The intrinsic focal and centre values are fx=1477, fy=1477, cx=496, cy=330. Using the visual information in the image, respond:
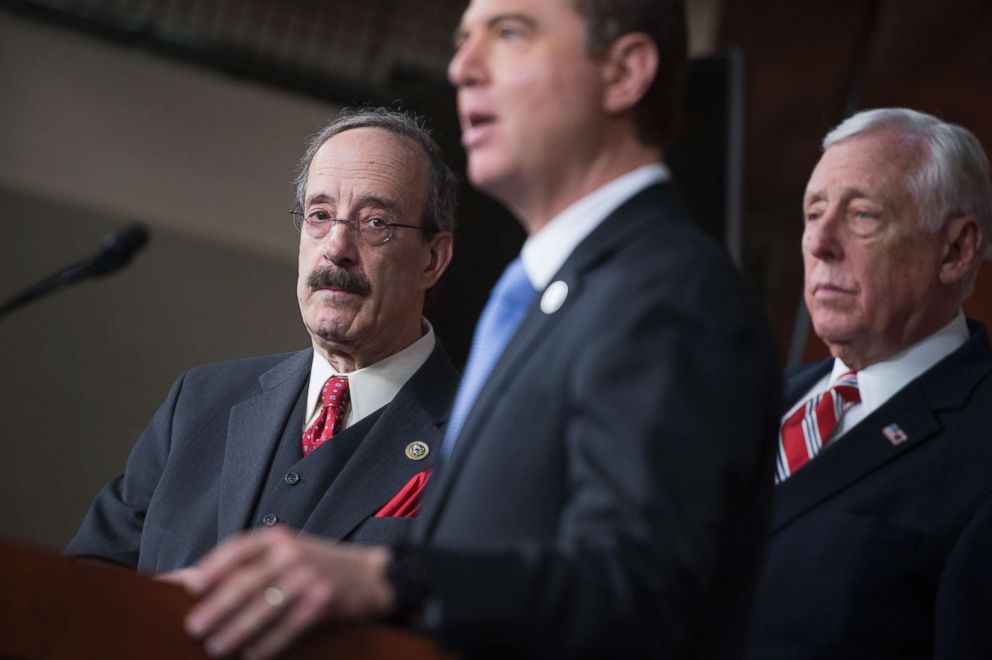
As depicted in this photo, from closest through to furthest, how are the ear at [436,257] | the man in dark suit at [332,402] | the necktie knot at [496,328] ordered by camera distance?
the necktie knot at [496,328] < the man in dark suit at [332,402] < the ear at [436,257]

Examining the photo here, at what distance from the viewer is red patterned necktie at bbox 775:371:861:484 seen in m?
2.29

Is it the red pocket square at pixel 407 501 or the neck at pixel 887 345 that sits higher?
the neck at pixel 887 345

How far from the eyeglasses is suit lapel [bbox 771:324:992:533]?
2.45 feet

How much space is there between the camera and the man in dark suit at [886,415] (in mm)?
2043

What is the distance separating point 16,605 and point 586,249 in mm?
560

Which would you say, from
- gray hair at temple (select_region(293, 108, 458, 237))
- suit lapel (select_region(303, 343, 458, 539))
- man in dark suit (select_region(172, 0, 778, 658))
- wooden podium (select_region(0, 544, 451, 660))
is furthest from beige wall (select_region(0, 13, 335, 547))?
wooden podium (select_region(0, 544, 451, 660))

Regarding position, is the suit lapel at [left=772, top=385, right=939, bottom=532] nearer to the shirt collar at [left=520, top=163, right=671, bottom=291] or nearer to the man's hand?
the shirt collar at [left=520, top=163, right=671, bottom=291]

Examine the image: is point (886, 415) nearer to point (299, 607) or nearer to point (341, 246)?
point (341, 246)

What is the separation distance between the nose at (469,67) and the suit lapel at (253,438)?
99 centimetres

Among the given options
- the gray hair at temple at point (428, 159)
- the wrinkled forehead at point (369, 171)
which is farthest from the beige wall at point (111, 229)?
the wrinkled forehead at point (369, 171)

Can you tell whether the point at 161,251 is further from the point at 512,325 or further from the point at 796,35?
the point at 512,325

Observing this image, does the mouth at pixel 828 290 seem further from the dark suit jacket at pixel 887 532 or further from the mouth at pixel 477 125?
the mouth at pixel 477 125

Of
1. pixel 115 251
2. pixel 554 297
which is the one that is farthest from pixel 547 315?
pixel 115 251

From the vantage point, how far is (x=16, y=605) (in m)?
1.14
